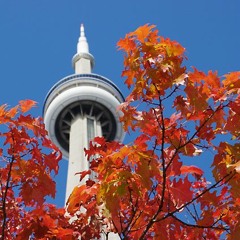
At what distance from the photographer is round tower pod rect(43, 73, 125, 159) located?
49.4 m

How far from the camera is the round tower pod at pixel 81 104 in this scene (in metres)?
49.4

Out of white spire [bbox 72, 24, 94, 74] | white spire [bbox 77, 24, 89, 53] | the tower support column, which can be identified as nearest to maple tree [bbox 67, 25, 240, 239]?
the tower support column

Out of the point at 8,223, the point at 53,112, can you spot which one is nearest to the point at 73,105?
the point at 53,112

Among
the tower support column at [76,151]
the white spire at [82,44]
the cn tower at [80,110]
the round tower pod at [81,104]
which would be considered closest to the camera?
the tower support column at [76,151]

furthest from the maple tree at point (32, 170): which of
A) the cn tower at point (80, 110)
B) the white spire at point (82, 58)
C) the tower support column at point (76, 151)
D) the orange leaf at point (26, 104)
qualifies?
the white spire at point (82, 58)

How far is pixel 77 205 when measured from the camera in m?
5.42

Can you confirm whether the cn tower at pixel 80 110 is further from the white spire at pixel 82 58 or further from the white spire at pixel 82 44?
the white spire at pixel 82 44

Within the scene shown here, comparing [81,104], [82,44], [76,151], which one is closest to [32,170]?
[76,151]

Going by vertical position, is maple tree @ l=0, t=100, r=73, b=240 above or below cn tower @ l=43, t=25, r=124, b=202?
below

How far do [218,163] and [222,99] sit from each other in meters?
0.62

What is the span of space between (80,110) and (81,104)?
24.2 inches

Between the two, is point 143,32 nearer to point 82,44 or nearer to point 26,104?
point 26,104

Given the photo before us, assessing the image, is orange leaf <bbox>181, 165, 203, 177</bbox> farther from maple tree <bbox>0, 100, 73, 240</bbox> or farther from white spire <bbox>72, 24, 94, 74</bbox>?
white spire <bbox>72, 24, 94, 74</bbox>

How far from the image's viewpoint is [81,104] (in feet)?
168
